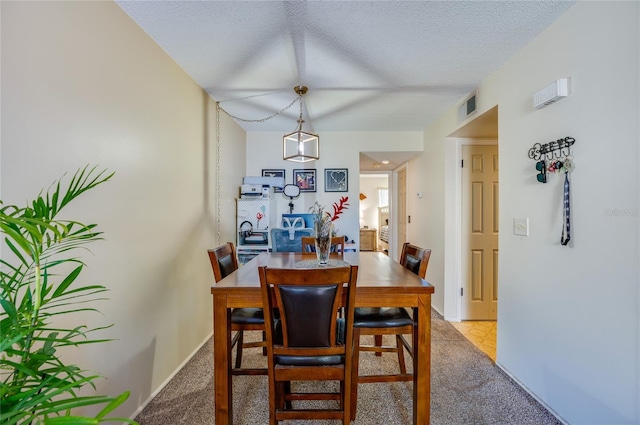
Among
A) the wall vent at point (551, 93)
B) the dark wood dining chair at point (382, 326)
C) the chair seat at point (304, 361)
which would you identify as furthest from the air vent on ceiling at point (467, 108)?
the chair seat at point (304, 361)

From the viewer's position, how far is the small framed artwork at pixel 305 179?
3.99 meters

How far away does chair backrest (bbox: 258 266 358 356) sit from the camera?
1238 millimetres

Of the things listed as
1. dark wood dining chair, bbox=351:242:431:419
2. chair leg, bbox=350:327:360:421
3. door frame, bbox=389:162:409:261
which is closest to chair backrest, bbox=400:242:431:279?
dark wood dining chair, bbox=351:242:431:419

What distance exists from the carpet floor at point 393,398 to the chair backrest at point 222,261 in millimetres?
811

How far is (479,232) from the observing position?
3184 mm

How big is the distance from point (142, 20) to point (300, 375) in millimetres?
2196

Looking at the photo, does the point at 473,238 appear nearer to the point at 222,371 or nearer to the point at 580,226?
the point at 580,226

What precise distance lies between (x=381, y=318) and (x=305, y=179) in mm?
Result: 2626

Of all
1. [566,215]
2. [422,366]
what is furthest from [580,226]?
[422,366]

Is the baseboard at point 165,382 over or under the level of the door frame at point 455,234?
under

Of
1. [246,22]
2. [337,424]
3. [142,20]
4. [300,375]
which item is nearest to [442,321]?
[337,424]

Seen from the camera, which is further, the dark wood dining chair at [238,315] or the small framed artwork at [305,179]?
the small framed artwork at [305,179]

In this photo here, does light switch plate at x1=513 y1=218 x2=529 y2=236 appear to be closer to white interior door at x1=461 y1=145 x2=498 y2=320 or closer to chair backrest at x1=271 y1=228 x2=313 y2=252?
white interior door at x1=461 y1=145 x2=498 y2=320

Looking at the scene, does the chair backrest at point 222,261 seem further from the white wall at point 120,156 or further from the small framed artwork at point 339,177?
the small framed artwork at point 339,177
